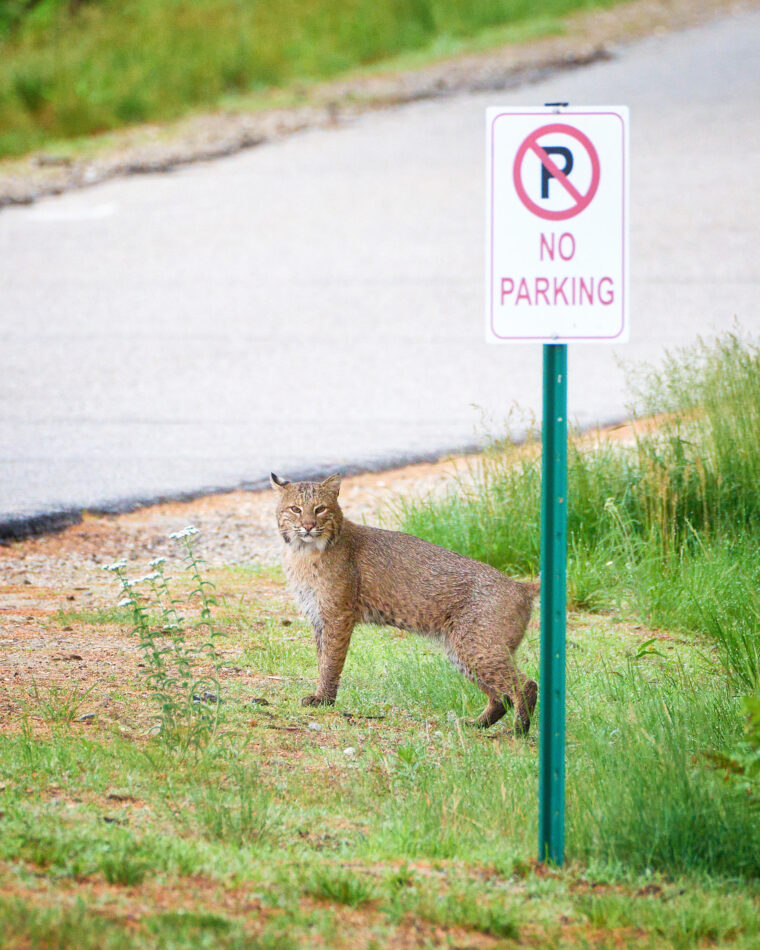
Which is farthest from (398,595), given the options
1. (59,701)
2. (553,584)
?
(553,584)

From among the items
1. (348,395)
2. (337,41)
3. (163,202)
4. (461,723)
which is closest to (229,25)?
(337,41)

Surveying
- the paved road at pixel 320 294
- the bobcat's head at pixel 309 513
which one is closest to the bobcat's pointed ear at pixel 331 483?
the bobcat's head at pixel 309 513

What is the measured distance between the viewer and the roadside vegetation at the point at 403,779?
13.0 feet

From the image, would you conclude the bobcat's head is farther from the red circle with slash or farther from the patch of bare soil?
the patch of bare soil

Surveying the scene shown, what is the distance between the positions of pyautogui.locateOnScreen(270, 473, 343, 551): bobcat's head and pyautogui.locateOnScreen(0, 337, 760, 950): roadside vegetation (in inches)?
24.4

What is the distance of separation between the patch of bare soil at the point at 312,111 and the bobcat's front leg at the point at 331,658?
1201cm

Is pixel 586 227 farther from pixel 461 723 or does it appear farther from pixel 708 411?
pixel 708 411

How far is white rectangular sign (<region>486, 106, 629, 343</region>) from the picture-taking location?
14.3 feet

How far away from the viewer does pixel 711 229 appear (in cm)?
1592

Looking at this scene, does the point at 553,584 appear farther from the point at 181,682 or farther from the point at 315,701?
the point at 181,682

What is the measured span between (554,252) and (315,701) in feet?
8.76

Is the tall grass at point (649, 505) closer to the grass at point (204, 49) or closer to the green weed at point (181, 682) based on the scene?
the green weed at point (181, 682)

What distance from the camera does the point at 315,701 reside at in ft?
20.6

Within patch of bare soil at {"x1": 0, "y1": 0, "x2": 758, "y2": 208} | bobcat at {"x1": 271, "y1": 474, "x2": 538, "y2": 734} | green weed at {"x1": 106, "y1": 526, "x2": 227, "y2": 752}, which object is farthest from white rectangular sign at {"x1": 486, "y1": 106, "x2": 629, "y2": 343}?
patch of bare soil at {"x1": 0, "y1": 0, "x2": 758, "y2": 208}
